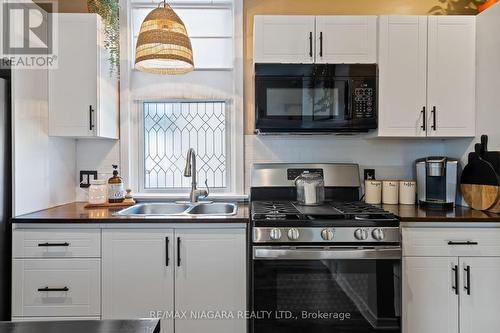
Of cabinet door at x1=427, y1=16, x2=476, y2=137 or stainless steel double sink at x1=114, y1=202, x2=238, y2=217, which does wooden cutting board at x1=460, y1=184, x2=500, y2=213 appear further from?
stainless steel double sink at x1=114, y1=202, x2=238, y2=217

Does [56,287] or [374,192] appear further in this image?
[374,192]

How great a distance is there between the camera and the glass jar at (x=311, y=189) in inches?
85.9

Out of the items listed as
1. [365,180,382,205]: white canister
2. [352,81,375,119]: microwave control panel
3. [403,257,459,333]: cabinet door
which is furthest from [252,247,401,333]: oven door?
[352,81,375,119]: microwave control panel

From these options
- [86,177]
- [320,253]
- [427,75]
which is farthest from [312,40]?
[86,177]

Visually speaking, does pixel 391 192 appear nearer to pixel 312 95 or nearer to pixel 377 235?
pixel 377 235

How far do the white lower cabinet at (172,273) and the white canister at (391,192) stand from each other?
113cm

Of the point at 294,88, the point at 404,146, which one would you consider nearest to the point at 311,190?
the point at 294,88

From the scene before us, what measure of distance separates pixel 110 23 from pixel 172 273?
5.85 feet

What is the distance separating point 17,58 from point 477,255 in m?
2.84

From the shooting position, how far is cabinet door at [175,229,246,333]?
1.86 m

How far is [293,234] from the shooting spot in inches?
68.2

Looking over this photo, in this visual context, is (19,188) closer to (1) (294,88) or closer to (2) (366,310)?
(1) (294,88)

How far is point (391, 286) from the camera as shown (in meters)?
1.73

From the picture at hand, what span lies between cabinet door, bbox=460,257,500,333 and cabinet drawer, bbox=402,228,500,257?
0.06m
